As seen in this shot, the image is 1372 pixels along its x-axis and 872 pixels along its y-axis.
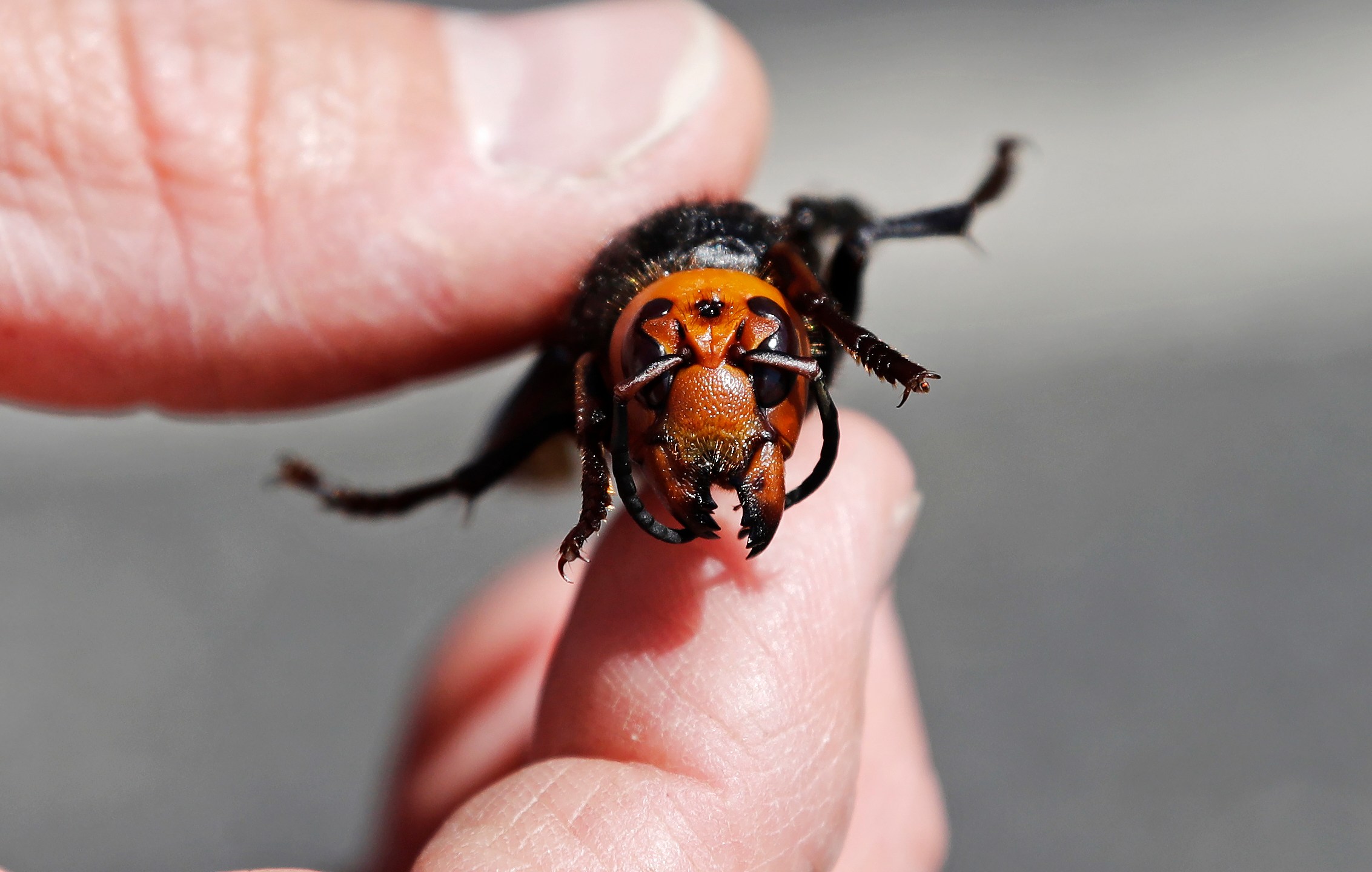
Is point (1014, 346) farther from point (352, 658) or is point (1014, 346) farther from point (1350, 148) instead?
point (352, 658)

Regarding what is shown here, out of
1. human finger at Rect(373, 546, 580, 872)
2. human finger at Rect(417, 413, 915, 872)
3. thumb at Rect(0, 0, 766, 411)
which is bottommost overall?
human finger at Rect(373, 546, 580, 872)

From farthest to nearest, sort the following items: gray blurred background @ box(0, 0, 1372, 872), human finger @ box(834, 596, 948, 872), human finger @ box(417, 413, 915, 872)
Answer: gray blurred background @ box(0, 0, 1372, 872) → human finger @ box(834, 596, 948, 872) → human finger @ box(417, 413, 915, 872)

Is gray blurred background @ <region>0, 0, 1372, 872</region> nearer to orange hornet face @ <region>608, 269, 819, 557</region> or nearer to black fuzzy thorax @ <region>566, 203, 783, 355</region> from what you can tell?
black fuzzy thorax @ <region>566, 203, 783, 355</region>

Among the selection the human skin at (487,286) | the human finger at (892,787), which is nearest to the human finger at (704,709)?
the human skin at (487,286)

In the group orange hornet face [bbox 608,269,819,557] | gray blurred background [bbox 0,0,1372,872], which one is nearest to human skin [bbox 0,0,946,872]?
orange hornet face [bbox 608,269,819,557]

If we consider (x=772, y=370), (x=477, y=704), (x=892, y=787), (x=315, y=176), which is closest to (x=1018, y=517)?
(x=892, y=787)
